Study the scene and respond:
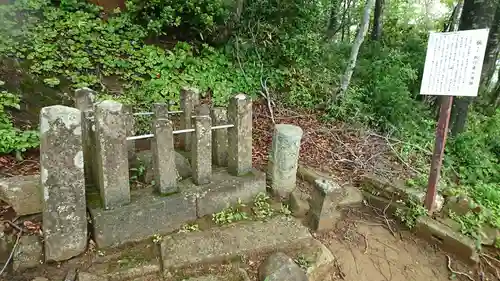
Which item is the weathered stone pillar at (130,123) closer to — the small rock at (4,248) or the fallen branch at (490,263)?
the small rock at (4,248)

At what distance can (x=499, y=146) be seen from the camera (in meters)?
6.12

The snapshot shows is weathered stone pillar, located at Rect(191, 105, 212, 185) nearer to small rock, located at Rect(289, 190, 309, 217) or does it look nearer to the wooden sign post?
small rock, located at Rect(289, 190, 309, 217)

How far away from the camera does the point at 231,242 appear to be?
2697mm

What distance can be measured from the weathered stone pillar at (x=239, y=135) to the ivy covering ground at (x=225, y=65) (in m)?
2.28

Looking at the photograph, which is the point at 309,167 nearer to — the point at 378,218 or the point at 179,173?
the point at 378,218

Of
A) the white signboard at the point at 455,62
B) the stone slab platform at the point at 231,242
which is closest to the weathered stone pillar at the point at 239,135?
the stone slab platform at the point at 231,242

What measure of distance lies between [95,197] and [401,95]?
5893 millimetres

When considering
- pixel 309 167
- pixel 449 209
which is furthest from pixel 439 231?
pixel 309 167

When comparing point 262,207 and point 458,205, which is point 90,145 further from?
point 458,205

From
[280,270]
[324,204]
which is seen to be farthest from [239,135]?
[280,270]

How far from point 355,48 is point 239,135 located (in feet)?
12.6

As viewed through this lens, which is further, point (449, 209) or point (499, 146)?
point (499, 146)

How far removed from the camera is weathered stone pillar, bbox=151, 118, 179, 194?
2634mm

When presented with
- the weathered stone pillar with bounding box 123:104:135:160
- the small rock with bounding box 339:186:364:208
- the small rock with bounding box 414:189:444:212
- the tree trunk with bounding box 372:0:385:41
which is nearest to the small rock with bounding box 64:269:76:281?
the weathered stone pillar with bounding box 123:104:135:160
